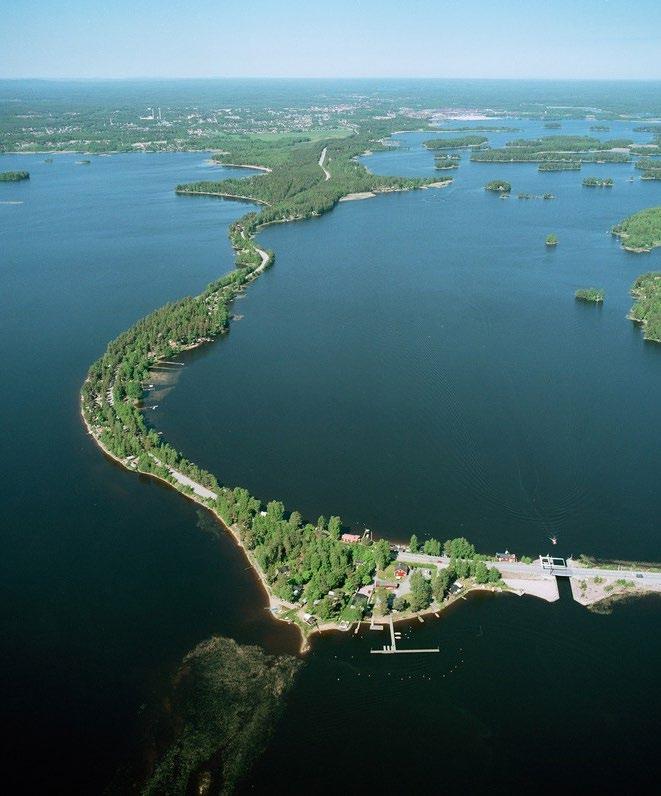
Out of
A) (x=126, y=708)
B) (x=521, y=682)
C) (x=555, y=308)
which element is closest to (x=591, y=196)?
(x=555, y=308)

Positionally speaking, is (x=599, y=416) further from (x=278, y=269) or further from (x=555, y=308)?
(x=278, y=269)

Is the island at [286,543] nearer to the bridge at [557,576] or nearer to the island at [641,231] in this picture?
the bridge at [557,576]

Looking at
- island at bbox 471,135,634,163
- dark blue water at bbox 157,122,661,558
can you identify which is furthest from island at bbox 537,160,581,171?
dark blue water at bbox 157,122,661,558

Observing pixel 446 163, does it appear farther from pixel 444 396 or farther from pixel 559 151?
pixel 444 396

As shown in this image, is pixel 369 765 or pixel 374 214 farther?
pixel 374 214

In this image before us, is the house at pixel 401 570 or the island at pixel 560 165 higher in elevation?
the island at pixel 560 165

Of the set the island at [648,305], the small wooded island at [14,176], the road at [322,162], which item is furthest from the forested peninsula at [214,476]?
the small wooded island at [14,176]

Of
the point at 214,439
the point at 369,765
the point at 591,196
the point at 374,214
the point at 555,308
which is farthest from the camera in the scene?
the point at 591,196

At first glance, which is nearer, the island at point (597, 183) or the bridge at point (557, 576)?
the bridge at point (557, 576)
